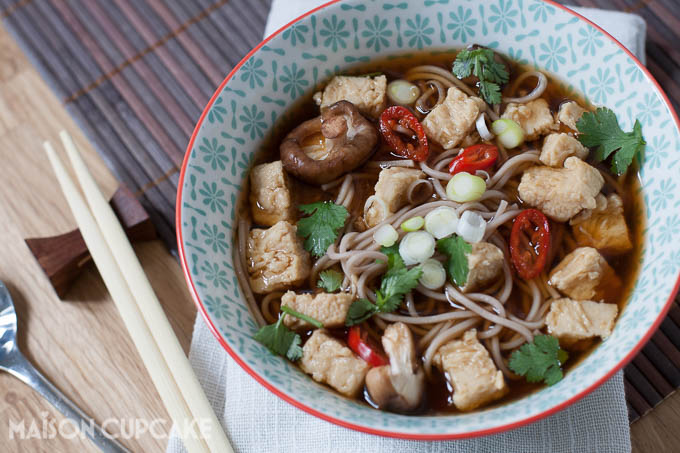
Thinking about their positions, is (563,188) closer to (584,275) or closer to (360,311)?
(584,275)

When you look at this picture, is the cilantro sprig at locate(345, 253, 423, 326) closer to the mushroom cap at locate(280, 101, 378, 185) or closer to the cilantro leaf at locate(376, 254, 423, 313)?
the cilantro leaf at locate(376, 254, 423, 313)

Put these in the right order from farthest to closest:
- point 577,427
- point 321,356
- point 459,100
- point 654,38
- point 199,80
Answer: point 199,80 → point 654,38 → point 459,100 → point 577,427 → point 321,356

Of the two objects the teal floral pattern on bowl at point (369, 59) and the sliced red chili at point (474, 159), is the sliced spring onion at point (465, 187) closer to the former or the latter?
the sliced red chili at point (474, 159)

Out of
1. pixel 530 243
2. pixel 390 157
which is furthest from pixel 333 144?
pixel 530 243

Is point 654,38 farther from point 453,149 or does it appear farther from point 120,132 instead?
point 120,132

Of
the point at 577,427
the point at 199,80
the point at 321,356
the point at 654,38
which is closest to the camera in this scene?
the point at 321,356

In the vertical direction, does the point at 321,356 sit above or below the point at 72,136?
below

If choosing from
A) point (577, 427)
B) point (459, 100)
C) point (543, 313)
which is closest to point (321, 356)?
point (543, 313)

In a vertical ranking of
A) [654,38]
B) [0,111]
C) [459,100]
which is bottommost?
[654,38]

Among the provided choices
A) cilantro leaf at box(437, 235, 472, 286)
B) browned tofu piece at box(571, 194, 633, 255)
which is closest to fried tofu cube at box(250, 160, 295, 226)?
cilantro leaf at box(437, 235, 472, 286)
